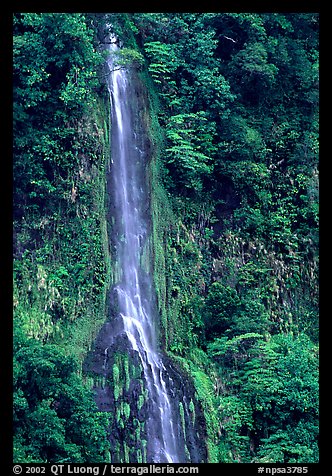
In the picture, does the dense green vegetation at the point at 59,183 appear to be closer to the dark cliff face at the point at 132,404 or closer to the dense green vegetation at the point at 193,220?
the dense green vegetation at the point at 193,220

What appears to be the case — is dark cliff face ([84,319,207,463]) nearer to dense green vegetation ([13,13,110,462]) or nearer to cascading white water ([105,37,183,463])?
cascading white water ([105,37,183,463])

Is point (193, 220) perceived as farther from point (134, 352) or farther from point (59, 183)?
point (134, 352)

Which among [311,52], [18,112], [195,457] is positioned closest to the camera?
[195,457]

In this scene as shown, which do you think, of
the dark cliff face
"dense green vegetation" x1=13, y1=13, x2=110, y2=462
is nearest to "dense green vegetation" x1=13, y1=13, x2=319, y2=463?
"dense green vegetation" x1=13, y1=13, x2=110, y2=462

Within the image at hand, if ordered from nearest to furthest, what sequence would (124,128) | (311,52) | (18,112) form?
1. (18,112)
2. (124,128)
3. (311,52)

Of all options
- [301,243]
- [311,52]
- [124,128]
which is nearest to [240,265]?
[301,243]

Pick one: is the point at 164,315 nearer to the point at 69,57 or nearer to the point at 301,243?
the point at 301,243

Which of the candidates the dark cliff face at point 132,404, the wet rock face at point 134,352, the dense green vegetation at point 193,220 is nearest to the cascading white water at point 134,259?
the wet rock face at point 134,352

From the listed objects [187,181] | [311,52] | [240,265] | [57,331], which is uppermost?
[311,52]
